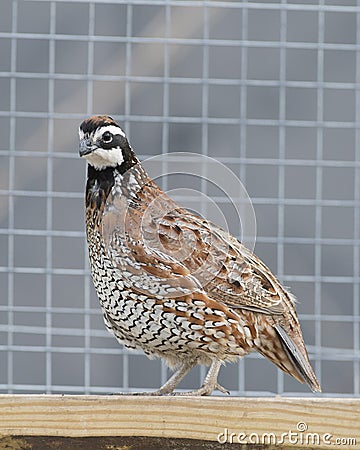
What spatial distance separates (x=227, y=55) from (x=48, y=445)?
2608 millimetres

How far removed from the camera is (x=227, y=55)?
13.6 ft

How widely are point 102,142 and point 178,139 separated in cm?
186

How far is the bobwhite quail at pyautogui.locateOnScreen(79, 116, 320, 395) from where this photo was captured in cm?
232

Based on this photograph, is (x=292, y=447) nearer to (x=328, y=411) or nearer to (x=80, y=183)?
(x=328, y=411)

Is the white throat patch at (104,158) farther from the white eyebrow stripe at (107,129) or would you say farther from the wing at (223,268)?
the wing at (223,268)

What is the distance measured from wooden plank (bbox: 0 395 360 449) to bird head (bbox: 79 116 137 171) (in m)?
0.68

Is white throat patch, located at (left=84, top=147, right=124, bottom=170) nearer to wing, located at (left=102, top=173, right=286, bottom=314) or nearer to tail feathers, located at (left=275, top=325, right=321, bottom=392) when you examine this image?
wing, located at (left=102, top=173, right=286, bottom=314)

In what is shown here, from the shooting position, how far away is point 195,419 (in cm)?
184

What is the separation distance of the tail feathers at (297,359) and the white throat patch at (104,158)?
0.56m

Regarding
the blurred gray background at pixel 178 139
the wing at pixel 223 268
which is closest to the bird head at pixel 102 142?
the wing at pixel 223 268

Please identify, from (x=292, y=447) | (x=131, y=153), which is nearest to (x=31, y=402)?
(x=292, y=447)

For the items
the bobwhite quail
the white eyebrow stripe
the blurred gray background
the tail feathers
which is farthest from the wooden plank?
the blurred gray background

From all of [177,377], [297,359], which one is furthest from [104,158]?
[297,359]

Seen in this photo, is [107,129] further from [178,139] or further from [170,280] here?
[178,139]
